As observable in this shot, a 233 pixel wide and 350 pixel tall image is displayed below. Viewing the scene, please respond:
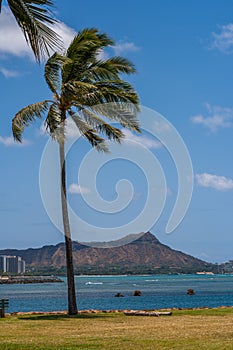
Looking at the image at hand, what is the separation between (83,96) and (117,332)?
11590mm

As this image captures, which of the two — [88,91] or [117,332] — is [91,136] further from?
[117,332]

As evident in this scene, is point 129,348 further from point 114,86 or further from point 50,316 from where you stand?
point 114,86

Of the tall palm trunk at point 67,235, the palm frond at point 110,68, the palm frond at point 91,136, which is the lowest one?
the tall palm trunk at point 67,235

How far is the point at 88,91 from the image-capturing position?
91.1 ft

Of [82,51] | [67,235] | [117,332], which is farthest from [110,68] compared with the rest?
[117,332]

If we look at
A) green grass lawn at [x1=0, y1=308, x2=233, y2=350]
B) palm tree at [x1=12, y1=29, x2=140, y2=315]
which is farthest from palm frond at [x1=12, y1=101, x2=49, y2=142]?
green grass lawn at [x1=0, y1=308, x2=233, y2=350]

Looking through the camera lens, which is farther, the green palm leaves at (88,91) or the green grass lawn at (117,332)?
the green palm leaves at (88,91)

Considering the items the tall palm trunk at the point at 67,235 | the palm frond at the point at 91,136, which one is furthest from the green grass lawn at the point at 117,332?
the palm frond at the point at 91,136

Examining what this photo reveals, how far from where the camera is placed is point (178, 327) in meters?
20.9

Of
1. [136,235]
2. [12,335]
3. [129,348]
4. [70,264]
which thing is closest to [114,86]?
[70,264]

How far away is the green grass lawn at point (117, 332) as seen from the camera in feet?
52.3

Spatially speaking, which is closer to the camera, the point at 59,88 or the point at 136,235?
the point at 59,88

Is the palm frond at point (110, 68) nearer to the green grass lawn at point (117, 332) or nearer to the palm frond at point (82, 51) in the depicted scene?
the palm frond at point (82, 51)

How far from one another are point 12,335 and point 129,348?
212 inches
